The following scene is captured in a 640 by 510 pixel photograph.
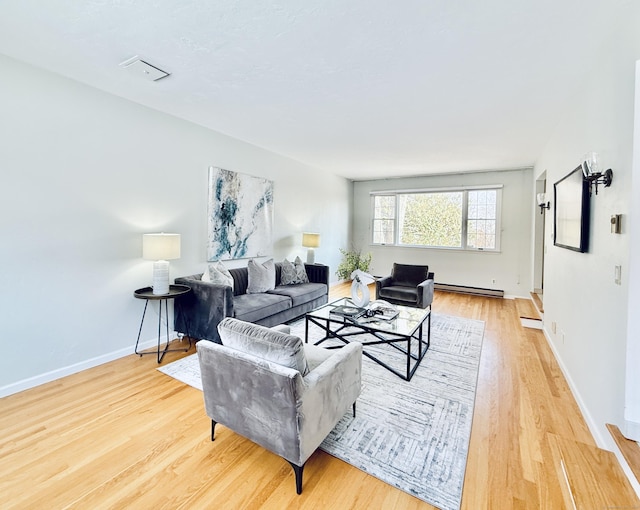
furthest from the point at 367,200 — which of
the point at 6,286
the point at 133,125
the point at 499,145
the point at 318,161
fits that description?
the point at 6,286

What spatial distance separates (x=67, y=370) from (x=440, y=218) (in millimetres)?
6717

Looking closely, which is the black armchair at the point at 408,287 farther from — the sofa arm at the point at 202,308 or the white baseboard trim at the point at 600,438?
the sofa arm at the point at 202,308

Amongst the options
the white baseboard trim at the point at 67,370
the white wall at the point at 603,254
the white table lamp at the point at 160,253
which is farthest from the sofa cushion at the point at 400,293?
the white baseboard trim at the point at 67,370

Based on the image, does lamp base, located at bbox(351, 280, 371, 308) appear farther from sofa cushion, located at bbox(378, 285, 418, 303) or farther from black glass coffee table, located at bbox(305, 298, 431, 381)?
sofa cushion, located at bbox(378, 285, 418, 303)

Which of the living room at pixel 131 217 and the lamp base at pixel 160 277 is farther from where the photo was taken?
the lamp base at pixel 160 277

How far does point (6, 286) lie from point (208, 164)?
2.35 meters

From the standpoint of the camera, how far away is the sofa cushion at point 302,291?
418cm

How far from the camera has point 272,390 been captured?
156cm

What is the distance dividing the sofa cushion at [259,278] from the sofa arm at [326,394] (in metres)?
2.34

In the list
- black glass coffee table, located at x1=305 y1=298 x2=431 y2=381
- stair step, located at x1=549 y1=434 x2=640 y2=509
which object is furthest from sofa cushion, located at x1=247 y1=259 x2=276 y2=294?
stair step, located at x1=549 y1=434 x2=640 y2=509

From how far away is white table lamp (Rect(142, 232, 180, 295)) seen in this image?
2.99 metres

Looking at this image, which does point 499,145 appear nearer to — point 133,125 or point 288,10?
point 288,10

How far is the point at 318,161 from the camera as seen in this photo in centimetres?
568

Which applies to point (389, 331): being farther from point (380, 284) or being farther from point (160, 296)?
point (160, 296)
